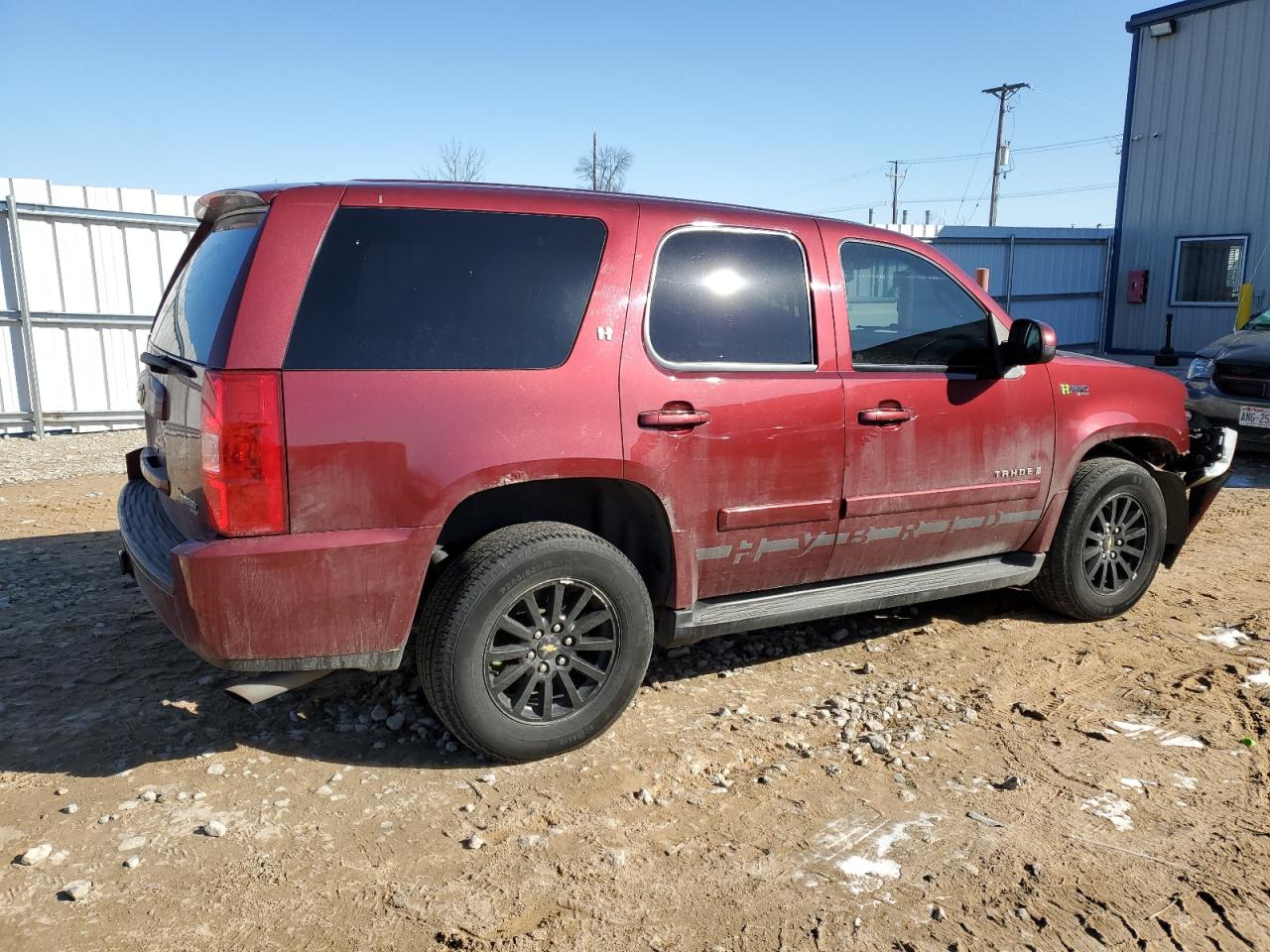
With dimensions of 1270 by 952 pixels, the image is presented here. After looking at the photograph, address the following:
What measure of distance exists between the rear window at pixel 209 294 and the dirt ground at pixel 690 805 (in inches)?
57.4

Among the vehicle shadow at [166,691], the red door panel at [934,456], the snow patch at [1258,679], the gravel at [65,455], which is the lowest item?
the snow patch at [1258,679]

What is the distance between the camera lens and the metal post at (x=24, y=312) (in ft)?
32.0

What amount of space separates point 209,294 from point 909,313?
2.85 m

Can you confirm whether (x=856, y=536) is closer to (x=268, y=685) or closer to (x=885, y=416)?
(x=885, y=416)

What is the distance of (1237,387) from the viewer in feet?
28.3

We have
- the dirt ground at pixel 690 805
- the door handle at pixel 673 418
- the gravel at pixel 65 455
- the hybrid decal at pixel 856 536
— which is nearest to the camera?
the dirt ground at pixel 690 805

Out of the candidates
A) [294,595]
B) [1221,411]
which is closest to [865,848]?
[294,595]

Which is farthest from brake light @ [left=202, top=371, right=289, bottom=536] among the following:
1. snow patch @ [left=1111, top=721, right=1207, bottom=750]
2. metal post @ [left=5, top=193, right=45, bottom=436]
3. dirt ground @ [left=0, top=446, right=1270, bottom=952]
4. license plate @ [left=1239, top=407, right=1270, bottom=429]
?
metal post @ [left=5, top=193, right=45, bottom=436]

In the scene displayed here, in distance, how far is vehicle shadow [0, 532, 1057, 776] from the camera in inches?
135

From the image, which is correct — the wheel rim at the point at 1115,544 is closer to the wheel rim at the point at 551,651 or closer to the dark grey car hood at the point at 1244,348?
the wheel rim at the point at 551,651

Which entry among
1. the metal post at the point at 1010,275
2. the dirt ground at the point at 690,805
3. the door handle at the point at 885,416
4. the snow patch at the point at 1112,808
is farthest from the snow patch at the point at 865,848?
the metal post at the point at 1010,275

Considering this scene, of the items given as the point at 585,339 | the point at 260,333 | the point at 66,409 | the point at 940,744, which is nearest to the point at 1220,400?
the point at 940,744

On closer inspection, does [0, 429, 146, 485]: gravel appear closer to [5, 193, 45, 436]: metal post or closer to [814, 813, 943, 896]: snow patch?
[5, 193, 45, 436]: metal post

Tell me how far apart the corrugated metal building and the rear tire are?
16303 millimetres
